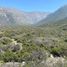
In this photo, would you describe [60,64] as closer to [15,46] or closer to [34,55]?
[34,55]

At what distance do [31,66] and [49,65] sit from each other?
72 cm

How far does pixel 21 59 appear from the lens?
52.6ft

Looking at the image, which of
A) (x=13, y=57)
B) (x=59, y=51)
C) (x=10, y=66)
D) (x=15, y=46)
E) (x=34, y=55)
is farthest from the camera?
(x=15, y=46)

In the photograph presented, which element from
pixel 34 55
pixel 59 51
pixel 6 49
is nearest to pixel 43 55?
pixel 34 55

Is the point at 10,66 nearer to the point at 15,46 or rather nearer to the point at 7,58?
the point at 7,58

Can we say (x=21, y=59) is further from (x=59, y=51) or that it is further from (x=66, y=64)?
(x=66, y=64)

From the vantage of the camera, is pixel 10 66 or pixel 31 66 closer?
pixel 31 66

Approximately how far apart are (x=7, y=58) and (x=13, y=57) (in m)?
0.43

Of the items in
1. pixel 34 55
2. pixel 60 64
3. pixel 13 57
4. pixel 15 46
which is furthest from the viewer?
pixel 15 46

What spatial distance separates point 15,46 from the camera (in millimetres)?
21562

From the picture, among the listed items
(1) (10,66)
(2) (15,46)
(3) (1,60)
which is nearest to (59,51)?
(2) (15,46)

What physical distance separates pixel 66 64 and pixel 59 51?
34.8 ft

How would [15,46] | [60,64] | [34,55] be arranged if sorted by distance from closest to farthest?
[60,64] → [34,55] → [15,46]

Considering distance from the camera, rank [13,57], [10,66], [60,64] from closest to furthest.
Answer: [60,64] < [10,66] < [13,57]
